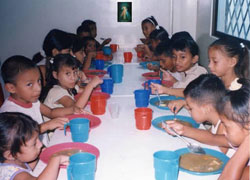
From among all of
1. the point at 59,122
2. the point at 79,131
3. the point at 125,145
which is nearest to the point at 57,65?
the point at 59,122

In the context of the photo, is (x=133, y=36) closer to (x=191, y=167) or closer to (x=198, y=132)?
(x=198, y=132)

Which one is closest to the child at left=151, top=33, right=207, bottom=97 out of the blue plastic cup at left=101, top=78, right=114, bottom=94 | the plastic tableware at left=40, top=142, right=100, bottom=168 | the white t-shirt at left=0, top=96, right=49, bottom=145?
the blue plastic cup at left=101, top=78, right=114, bottom=94

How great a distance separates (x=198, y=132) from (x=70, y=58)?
1108 mm

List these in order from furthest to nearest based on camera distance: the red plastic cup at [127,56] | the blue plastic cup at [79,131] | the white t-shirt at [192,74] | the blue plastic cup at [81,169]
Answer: the red plastic cup at [127,56] < the white t-shirt at [192,74] < the blue plastic cup at [79,131] < the blue plastic cup at [81,169]

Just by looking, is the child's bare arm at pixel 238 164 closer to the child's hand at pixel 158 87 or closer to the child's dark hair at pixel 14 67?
the child's hand at pixel 158 87

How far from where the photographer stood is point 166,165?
3.26 ft

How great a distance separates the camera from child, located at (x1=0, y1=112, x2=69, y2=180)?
113cm

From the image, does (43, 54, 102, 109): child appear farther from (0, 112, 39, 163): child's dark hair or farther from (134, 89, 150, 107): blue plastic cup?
(0, 112, 39, 163): child's dark hair

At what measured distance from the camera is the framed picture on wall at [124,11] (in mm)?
4637

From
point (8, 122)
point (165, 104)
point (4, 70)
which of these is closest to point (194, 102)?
point (165, 104)

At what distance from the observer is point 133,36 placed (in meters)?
4.77

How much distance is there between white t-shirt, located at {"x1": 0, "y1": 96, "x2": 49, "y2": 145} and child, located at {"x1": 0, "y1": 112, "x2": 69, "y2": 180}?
531 millimetres

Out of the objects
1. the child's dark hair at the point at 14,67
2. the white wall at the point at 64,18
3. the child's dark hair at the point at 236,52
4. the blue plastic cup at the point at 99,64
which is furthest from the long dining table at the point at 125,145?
the white wall at the point at 64,18

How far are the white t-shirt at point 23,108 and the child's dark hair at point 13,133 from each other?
54 cm
